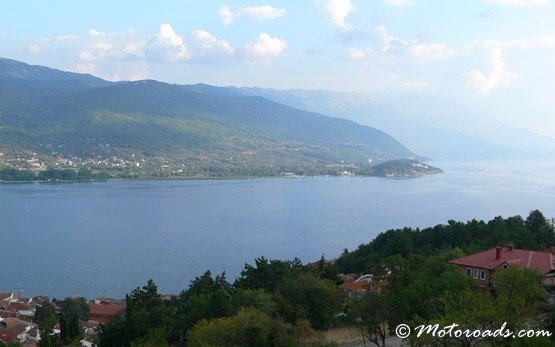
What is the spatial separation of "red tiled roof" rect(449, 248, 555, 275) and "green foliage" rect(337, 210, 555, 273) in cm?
298

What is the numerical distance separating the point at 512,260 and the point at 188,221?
74.5 ft

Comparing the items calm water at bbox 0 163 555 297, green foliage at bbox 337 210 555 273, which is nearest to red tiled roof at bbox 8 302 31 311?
calm water at bbox 0 163 555 297

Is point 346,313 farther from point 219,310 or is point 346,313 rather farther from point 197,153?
point 197,153

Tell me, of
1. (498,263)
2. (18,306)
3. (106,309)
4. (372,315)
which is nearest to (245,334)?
(372,315)

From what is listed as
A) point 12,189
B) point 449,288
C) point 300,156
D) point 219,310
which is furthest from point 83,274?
point 300,156

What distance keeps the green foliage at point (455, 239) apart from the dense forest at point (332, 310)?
0.70 m

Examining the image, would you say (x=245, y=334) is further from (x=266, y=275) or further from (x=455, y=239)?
(x=455, y=239)

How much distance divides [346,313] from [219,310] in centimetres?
147

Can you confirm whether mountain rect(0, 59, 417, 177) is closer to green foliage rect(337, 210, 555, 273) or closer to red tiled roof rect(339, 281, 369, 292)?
green foliage rect(337, 210, 555, 273)

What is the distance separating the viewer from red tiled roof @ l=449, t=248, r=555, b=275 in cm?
821

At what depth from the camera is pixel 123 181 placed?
5234cm

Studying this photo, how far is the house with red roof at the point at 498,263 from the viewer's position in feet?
26.7

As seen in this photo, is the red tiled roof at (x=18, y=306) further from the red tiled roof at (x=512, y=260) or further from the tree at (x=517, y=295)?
the tree at (x=517, y=295)

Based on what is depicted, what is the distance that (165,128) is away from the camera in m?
80.8
